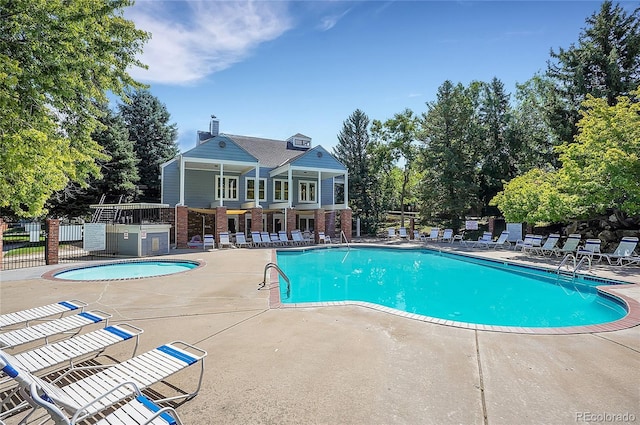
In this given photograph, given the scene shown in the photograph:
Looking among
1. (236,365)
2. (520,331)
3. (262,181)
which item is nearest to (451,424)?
(236,365)

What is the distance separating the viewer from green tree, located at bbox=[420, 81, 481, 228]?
86.0 ft

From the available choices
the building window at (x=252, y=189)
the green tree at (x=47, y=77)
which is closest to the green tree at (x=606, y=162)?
the green tree at (x=47, y=77)

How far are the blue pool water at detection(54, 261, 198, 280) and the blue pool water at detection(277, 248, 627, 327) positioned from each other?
4549 mm

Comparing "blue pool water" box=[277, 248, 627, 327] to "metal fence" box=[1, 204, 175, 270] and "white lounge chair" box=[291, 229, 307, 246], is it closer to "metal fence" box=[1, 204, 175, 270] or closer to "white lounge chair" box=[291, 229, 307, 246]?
"white lounge chair" box=[291, 229, 307, 246]

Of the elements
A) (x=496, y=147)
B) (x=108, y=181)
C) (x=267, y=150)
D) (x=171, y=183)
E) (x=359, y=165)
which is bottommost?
(x=171, y=183)

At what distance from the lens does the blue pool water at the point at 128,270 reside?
11.8m

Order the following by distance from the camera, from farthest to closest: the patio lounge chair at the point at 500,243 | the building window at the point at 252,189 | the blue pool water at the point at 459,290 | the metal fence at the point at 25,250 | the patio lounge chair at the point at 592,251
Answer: the building window at the point at 252,189
the patio lounge chair at the point at 500,243
the patio lounge chair at the point at 592,251
the metal fence at the point at 25,250
the blue pool water at the point at 459,290

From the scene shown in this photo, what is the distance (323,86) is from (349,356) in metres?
14.0

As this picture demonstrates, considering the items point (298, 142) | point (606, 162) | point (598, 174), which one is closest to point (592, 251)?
point (598, 174)

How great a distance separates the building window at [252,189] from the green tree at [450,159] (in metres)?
13.4

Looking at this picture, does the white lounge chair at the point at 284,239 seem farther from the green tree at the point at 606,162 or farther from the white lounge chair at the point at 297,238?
the green tree at the point at 606,162

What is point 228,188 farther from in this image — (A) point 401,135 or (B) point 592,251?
(B) point 592,251

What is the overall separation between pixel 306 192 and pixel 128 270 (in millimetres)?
15422

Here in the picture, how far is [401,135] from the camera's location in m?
30.9
